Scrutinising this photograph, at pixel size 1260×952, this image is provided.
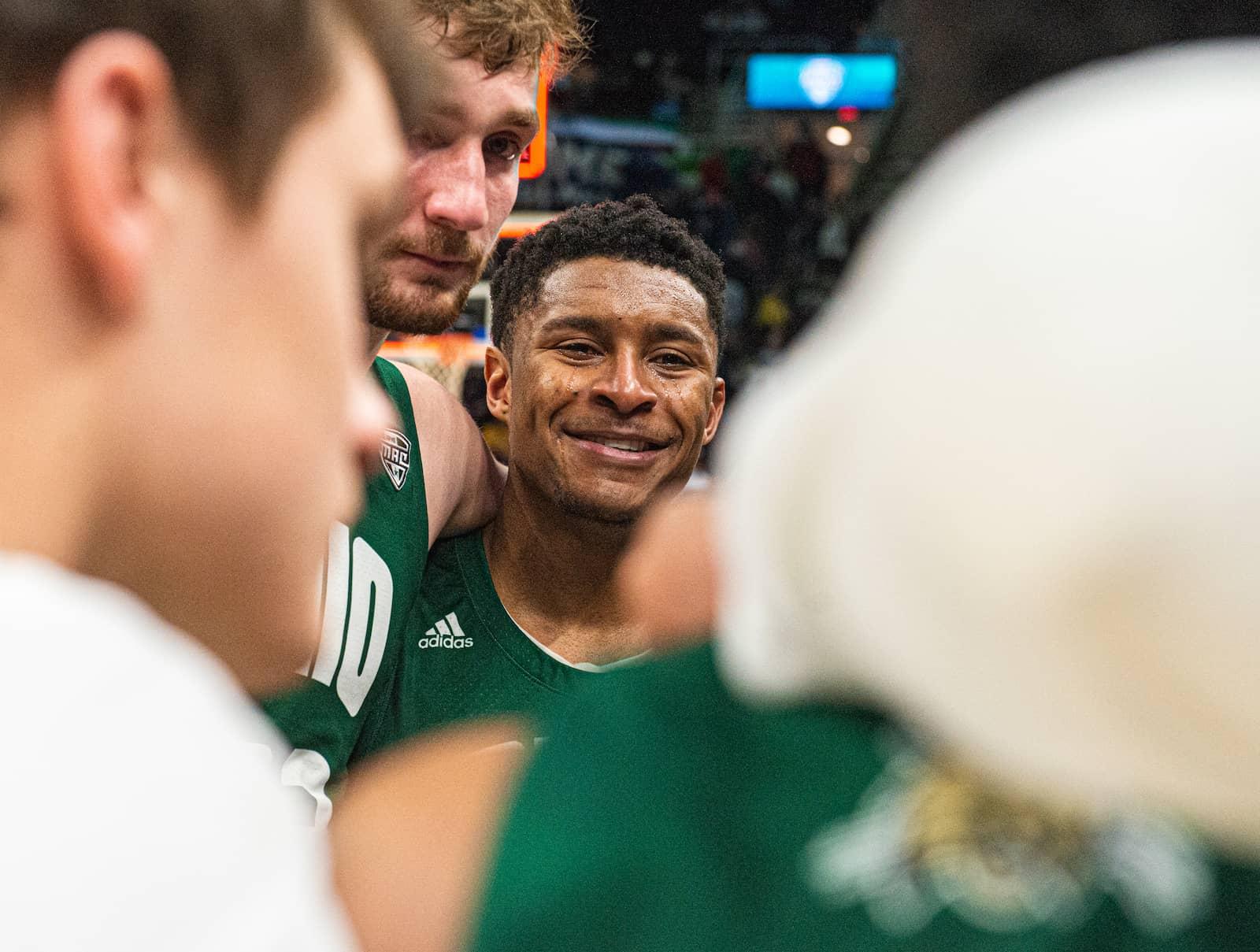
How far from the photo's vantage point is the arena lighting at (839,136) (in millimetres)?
10398

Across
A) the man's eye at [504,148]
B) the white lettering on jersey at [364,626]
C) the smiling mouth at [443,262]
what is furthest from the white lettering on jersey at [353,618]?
the man's eye at [504,148]

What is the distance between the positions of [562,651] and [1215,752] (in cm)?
185

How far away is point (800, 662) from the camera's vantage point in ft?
1.21

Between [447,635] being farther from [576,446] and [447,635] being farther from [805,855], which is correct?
[805,855]

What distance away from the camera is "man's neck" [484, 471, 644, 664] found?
2162mm

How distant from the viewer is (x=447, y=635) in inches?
80.2

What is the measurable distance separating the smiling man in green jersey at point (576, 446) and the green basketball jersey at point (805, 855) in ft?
5.25

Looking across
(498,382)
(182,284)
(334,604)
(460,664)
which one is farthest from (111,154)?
(498,382)

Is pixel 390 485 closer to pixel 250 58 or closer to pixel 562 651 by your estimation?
pixel 562 651

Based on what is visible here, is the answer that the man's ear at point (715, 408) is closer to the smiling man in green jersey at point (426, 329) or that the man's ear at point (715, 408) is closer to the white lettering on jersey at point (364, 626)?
the smiling man in green jersey at point (426, 329)

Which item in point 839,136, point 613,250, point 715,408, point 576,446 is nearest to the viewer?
point 576,446

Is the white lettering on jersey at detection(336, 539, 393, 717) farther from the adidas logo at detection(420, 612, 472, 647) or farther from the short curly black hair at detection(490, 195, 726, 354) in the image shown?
the short curly black hair at detection(490, 195, 726, 354)

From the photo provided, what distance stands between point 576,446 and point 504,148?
0.56 m

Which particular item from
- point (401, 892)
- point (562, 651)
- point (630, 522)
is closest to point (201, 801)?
point (401, 892)
